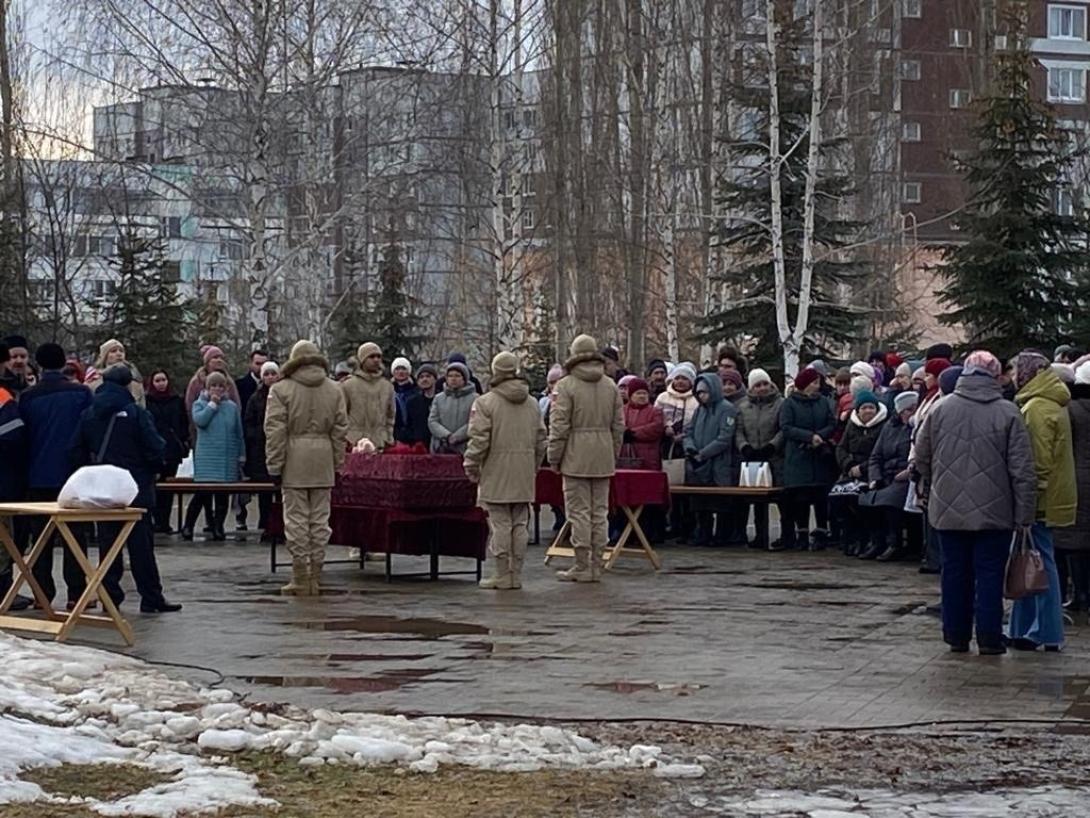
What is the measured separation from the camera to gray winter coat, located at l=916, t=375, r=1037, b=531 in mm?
14031

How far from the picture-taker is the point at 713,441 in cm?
2361

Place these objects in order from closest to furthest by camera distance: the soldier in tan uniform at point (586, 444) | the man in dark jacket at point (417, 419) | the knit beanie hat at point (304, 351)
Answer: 1. the knit beanie hat at point (304, 351)
2. the soldier in tan uniform at point (586, 444)
3. the man in dark jacket at point (417, 419)

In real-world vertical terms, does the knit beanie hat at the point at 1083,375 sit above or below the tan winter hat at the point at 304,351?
below

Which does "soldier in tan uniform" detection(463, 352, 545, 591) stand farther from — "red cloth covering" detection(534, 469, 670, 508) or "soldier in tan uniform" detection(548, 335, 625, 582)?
"red cloth covering" detection(534, 469, 670, 508)

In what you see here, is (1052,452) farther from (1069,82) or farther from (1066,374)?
(1069,82)

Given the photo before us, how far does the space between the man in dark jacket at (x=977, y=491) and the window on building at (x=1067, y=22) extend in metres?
81.8

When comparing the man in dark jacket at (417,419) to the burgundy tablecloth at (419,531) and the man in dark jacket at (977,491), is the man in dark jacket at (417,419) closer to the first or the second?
the burgundy tablecloth at (419,531)

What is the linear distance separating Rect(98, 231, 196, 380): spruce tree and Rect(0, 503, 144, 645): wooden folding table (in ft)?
66.4

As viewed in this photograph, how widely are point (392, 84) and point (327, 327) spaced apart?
23.0 ft

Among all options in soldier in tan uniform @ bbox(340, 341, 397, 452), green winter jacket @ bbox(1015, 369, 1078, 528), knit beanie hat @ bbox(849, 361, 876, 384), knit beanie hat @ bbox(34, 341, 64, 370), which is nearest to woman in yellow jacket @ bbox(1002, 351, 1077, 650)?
green winter jacket @ bbox(1015, 369, 1078, 528)

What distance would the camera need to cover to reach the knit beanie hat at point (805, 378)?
23.4 metres

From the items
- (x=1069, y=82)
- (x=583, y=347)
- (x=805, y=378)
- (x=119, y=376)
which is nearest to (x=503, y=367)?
(x=583, y=347)

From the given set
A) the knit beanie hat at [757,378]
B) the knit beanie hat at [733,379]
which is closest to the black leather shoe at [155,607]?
the knit beanie hat at [757,378]

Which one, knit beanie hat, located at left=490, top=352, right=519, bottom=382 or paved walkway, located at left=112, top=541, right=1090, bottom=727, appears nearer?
paved walkway, located at left=112, top=541, right=1090, bottom=727
